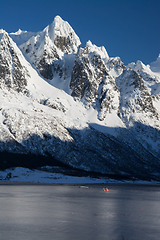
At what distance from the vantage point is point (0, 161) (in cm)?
17562

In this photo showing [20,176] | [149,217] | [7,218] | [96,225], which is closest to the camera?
[96,225]

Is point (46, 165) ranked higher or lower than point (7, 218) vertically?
higher

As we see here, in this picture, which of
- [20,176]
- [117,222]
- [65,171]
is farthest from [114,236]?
[65,171]

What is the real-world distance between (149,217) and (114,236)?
1703 centimetres

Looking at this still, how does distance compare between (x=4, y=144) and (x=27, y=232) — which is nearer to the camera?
(x=27, y=232)

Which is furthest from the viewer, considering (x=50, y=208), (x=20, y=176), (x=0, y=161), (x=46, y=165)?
(x=46, y=165)

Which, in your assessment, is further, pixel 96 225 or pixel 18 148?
pixel 18 148

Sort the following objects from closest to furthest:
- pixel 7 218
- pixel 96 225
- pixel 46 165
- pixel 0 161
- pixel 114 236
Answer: pixel 114 236, pixel 96 225, pixel 7 218, pixel 0 161, pixel 46 165

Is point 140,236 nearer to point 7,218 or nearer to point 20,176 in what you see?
point 7,218

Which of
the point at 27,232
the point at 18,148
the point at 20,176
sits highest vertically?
the point at 18,148

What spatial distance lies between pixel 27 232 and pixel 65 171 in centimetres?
14939

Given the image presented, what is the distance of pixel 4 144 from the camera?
193 meters

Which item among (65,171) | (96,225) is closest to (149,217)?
(96,225)

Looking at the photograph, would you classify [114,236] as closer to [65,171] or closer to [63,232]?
[63,232]
